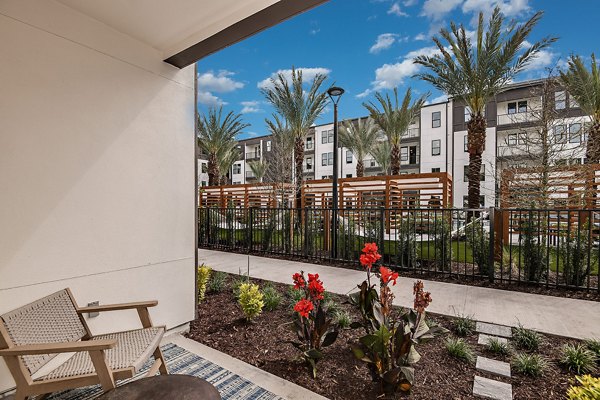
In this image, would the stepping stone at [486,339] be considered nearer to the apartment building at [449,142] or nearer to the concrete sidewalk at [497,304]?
the concrete sidewalk at [497,304]

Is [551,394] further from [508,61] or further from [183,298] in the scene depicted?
[508,61]

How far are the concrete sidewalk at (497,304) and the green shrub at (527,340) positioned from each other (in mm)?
435

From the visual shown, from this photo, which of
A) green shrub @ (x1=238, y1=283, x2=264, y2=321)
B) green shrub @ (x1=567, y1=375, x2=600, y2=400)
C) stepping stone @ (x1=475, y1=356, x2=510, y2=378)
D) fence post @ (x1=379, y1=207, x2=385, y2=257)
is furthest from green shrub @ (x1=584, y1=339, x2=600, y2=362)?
fence post @ (x1=379, y1=207, x2=385, y2=257)

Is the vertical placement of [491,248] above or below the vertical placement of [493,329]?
above

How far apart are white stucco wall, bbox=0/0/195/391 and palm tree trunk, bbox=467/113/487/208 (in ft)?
36.2

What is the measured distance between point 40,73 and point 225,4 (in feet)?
4.97

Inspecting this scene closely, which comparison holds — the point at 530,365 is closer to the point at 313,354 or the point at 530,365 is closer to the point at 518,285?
the point at 313,354

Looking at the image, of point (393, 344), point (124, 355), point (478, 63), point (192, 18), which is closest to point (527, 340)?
point (393, 344)

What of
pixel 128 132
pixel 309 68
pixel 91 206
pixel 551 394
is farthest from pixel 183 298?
pixel 309 68

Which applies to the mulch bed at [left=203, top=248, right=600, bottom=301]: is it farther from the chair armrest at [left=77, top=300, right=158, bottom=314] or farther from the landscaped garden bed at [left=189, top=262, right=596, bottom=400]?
the chair armrest at [left=77, top=300, right=158, bottom=314]

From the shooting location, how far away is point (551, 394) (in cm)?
208

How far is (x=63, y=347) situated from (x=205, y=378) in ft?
3.77

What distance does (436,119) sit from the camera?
27.1 m

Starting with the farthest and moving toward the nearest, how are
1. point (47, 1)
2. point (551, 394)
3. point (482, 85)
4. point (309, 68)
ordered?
point (309, 68) → point (482, 85) → point (47, 1) → point (551, 394)
